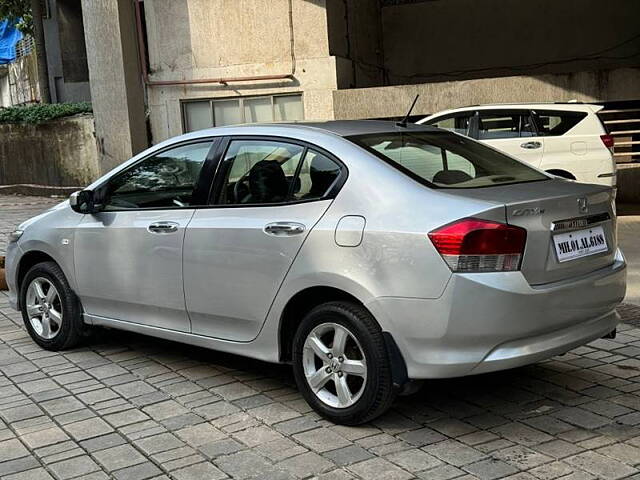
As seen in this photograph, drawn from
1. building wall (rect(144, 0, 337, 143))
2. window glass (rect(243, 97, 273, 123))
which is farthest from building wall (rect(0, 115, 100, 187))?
window glass (rect(243, 97, 273, 123))

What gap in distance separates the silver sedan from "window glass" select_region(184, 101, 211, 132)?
431 inches

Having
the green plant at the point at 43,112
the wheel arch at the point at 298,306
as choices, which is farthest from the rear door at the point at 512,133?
the green plant at the point at 43,112

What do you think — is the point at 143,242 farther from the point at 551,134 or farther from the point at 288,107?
the point at 288,107

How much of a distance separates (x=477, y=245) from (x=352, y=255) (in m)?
0.63

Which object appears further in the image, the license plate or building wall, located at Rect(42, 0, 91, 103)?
building wall, located at Rect(42, 0, 91, 103)

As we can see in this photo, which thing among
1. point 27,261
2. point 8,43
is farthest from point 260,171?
point 8,43

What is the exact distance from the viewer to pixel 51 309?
5.72m

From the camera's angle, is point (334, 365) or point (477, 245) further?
point (334, 365)

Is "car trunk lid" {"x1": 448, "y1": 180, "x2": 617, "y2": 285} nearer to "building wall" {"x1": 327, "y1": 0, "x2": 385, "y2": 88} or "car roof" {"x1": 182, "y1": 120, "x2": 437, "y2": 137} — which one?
"car roof" {"x1": 182, "y1": 120, "x2": 437, "y2": 137}

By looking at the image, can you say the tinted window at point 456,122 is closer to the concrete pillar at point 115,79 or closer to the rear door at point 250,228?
the concrete pillar at point 115,79

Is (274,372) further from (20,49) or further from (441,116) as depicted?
(20,49)

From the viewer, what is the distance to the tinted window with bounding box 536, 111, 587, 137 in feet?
35.9

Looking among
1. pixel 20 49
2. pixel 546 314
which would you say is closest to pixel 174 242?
pixel 546 314

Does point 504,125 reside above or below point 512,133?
above
